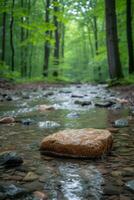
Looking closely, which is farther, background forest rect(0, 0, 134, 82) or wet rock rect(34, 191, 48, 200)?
background forest rect(0, 0, 134, 82)

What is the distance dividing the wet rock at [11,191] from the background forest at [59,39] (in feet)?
20.1

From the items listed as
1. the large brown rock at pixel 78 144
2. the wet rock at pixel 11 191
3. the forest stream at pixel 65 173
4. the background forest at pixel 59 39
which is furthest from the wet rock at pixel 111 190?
the background forest at pixel 59 39

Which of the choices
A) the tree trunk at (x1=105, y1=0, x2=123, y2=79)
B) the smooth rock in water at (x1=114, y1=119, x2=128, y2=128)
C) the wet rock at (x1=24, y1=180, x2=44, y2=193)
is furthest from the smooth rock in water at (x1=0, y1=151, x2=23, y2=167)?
the tree trunk at (x1=105, y1=0, x2=123, y2=79)

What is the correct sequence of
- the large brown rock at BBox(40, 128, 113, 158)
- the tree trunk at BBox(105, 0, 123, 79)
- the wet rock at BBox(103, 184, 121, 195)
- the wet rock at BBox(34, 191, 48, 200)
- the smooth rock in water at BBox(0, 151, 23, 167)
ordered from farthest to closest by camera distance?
the tree trunk at BBox(105, 0, 123, 79)
the large brown rock at BBox(40, 128, 113, 158)
the smooth rock in water at BBox(0, 151, 23, 167)
the wet rock at BBox(103, 184, 121, 195)
the wet rock at BBox(34, 191, 48, 200)

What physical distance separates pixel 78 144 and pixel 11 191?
932mm

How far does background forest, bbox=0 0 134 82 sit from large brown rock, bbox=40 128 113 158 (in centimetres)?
523

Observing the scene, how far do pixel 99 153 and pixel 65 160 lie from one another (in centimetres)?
30

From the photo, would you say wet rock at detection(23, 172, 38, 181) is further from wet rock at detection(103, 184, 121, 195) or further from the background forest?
the background forest

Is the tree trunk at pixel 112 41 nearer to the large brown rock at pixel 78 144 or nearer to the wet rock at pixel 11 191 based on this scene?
the large brown rock at pixel 78 144

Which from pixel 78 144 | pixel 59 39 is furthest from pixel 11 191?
pixel 59 39

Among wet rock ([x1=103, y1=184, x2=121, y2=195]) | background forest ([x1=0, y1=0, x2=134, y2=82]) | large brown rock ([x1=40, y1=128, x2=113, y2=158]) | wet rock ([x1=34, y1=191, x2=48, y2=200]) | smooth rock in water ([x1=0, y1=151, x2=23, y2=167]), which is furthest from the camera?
background forest ([x1=0, y1=0, x2=134, y2=82])

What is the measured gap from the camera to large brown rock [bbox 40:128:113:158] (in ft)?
8.79

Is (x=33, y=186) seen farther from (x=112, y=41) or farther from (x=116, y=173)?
(x=112, y=41)

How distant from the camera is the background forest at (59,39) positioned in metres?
12.1
